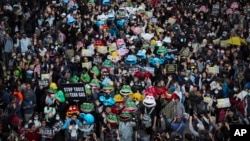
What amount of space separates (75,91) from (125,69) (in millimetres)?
3511

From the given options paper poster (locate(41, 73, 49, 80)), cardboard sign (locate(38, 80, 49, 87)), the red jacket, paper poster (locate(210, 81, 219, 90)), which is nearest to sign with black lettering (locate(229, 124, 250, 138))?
the red jacket

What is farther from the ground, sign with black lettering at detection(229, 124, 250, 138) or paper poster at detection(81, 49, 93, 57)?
sign with black lettering at detection(229, 124, 250, 138)

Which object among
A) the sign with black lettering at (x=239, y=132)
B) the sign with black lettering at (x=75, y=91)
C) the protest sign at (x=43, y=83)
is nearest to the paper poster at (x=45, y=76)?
the protest sign at (x=43, y=83)

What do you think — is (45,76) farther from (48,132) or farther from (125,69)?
(48,132)

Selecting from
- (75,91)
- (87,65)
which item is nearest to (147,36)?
(87,65)

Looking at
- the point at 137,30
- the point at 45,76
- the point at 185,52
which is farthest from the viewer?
the point at 137,30

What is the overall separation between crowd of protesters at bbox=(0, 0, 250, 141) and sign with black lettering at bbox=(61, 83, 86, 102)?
147 millimetres

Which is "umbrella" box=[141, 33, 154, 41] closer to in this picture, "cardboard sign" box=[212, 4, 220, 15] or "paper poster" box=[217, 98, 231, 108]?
"cardboard sign" box=[212, 4, 220, 15]

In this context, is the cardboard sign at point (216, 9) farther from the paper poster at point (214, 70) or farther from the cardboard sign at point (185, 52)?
the paper poster at point (214, 70)

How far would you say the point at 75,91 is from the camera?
15758 mm

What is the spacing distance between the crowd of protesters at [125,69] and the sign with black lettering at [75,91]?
0.15m

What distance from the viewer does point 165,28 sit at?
2262 cm

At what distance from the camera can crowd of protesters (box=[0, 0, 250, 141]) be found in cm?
1570

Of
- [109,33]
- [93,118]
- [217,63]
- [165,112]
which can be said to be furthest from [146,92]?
[109,33]
